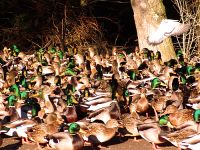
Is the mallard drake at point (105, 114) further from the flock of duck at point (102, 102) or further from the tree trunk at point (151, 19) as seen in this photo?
the tree trunk at point (151, 19)

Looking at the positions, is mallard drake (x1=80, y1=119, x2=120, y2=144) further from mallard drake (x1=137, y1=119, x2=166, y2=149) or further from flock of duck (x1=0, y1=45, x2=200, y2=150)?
mallard drake (x1=137, y1=119, x2=166, y2=149)

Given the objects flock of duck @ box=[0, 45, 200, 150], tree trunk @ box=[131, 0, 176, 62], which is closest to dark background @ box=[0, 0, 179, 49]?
tree trunk @ box=[131, 0, 176, 62]

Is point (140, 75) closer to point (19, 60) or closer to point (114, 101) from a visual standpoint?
point (114, 101)

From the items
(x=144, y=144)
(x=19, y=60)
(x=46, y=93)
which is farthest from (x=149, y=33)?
(x=144, y=144)

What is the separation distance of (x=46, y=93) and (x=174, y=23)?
343 cm

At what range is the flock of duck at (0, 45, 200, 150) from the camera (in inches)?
292

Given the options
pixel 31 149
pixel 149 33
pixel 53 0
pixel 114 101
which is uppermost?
pixel 53 0

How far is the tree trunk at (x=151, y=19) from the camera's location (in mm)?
12727

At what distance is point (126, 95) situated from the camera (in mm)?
9375

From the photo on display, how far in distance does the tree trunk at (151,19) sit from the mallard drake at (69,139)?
19.6 ft

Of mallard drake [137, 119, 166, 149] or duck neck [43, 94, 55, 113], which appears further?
duck neck [43, 94, 55, 113]

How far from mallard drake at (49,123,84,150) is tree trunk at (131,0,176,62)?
596 centimetres

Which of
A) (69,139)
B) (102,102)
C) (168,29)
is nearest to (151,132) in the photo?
(69,139)

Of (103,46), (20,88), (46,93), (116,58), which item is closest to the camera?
(46,93)
